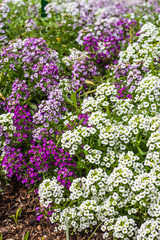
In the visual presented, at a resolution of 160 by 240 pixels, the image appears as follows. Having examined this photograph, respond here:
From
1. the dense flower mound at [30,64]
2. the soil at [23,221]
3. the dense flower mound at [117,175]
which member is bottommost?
the soil at [23,221]

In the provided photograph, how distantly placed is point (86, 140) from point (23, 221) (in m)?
1.11

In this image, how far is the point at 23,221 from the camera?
3.28m

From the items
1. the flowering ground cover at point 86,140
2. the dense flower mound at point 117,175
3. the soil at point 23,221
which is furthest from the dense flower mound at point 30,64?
the soil at point 23,221

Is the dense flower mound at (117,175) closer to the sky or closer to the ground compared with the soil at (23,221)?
closer to the sky

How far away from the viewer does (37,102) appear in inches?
167

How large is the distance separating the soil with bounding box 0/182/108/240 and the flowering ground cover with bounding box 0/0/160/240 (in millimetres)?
13

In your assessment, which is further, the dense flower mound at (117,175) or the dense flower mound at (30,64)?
the dense flower mound at (30,64)

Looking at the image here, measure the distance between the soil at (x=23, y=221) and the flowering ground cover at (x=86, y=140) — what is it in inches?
A: 0.5

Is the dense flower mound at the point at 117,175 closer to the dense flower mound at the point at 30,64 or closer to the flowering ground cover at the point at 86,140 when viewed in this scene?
the flowering ground cover at the point at 86,140

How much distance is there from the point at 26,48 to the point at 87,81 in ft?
3.25

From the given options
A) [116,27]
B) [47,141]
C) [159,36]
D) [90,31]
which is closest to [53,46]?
[90,31]

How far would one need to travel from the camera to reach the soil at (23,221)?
3.07 m

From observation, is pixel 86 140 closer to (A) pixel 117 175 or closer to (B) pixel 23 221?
(A) pixel 117 175

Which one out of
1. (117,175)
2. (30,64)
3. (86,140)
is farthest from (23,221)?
(30,64)
